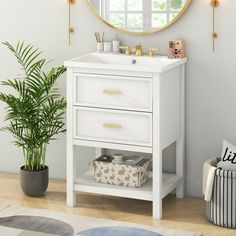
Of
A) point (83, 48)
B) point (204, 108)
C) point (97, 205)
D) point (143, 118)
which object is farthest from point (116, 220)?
point (83, 48)

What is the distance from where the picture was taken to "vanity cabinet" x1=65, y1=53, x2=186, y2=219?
12.9 ft

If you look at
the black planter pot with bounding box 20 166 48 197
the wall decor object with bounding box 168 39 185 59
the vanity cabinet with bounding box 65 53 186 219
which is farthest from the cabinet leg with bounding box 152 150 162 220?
the black planter pot with bounding box 20 166 48 197

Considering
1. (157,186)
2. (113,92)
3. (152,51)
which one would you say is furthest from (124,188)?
(152,51)

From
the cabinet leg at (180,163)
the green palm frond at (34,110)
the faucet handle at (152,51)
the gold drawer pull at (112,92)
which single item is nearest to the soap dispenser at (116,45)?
the faucet handle at (152,51)

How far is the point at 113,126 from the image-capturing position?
4031 millimetres

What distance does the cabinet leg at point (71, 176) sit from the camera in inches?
166

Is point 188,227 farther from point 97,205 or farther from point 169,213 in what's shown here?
point 97,205

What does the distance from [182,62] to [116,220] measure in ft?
3.29

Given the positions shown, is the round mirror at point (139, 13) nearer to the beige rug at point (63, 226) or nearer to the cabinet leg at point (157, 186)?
the cabinet leg at point (157, 186)

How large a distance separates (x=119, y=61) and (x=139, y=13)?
12.4 inches

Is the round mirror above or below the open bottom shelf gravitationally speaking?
above

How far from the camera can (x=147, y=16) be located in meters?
4.31

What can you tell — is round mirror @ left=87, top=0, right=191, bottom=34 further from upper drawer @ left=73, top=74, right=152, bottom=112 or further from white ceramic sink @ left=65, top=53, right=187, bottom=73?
upper drawer @ left=73, top=74, right=152, bottom=112

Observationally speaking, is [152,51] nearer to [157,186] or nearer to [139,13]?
[139,13]
